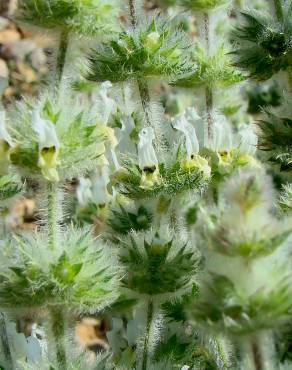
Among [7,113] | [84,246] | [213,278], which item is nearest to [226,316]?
[213,278]

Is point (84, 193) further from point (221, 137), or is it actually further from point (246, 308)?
point (246, 308)

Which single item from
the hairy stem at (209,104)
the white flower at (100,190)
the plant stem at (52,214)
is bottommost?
the white flower at (100,190)

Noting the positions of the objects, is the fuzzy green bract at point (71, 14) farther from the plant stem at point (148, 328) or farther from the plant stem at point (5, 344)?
the plant stem at point (5, 344)

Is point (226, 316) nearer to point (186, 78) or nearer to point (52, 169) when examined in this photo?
point (52, 169)

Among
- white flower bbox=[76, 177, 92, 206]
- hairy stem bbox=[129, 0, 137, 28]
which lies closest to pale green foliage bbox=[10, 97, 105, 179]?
hairy stem bbox=[129, 0, 137, 28]

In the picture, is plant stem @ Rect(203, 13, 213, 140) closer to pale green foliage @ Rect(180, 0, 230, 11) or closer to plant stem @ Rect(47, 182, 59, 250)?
pale green foliage @ Rect(180, 0, 230, 11)

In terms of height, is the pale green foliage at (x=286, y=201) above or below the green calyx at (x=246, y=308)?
below

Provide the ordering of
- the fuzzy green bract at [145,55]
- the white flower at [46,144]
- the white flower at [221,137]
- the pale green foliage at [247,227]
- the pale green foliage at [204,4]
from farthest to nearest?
the pale green foliage at [204,4]
the white flower at [221,137]
the fuzzy green bract at [145,55]
the white flower at [46,144]
the pale green foliage at [247,227]

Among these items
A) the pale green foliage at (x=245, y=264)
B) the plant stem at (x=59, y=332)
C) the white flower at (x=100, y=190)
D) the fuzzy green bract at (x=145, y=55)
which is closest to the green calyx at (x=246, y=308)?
the pale green foliage at (x=245, y=264)
